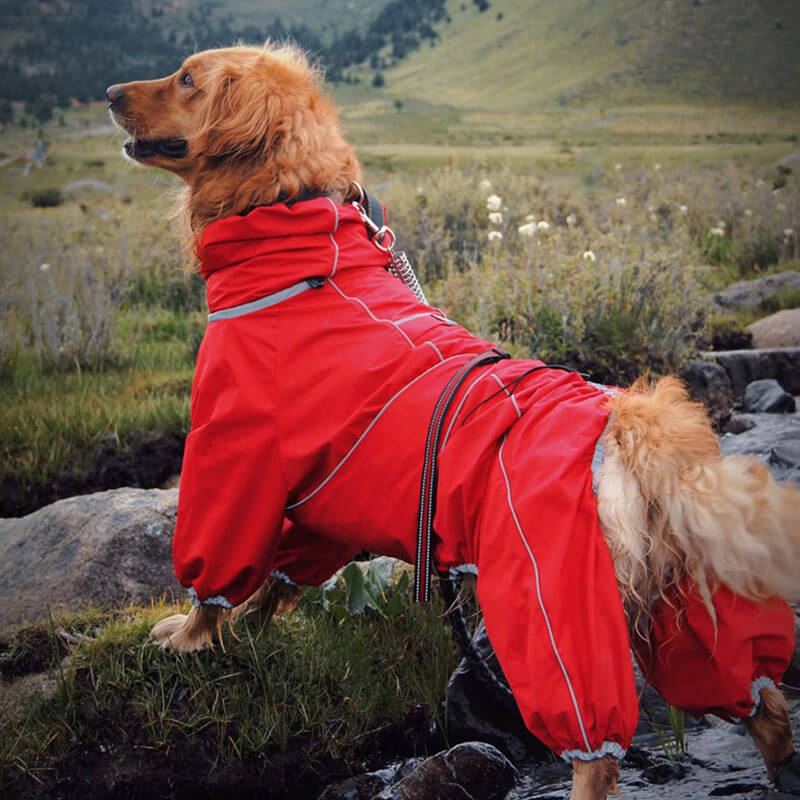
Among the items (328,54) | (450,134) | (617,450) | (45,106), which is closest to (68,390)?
(617,450)

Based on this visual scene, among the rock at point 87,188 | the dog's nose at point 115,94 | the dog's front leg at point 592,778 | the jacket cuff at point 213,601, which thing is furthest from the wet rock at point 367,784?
the rock at point 87,188

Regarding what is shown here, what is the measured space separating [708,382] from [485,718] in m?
3.65

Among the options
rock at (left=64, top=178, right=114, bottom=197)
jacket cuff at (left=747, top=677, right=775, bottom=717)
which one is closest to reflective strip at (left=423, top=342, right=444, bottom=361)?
jacket cuff at (left=747, top=677, right=775, bottom=717)

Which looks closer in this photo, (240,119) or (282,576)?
(240,119)

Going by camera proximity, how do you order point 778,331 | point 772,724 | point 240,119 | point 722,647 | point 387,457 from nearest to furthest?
1. point 722,647
2. point 772,724
3. point 387,457
4. point 240,119
5. point 778,331

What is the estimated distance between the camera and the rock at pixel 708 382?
562 cm

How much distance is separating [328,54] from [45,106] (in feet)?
177

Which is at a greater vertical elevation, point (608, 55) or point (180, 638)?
point (608, 55)

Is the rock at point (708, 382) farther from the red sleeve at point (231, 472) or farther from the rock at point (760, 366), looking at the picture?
the red sleeve at point (231, 472)

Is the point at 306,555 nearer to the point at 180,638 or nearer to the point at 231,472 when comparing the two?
the point at 180,638

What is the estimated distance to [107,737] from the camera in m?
2.67

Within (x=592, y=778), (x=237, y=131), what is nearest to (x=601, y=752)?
(x=592, y=778)

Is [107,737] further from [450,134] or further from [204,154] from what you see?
[450,134]

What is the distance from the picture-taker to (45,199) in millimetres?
17844
